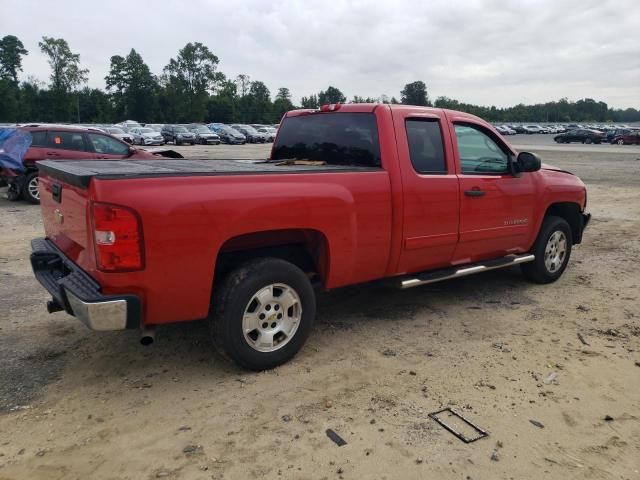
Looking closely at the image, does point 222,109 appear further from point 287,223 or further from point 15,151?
point 287,223

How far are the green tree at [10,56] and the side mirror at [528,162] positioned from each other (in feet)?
366

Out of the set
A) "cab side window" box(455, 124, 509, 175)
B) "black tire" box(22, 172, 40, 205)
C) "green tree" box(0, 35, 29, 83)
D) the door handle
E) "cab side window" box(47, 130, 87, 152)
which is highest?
"green tree" box(0, 35, 29, 83)

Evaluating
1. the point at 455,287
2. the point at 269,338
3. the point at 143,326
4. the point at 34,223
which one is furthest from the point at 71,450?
the point at 34,223

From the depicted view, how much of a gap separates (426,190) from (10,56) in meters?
115

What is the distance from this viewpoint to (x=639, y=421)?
3.28 m

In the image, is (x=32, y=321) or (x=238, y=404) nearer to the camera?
(x=238, y=404)

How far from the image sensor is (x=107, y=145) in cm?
1179

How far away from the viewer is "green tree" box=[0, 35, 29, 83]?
97.7 m

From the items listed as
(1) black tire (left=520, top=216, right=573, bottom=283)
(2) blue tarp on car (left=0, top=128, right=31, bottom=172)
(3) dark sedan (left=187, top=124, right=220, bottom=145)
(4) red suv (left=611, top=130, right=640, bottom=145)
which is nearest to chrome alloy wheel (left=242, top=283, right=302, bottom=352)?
(1) black tire (left=520, top=216, right=573, bottom=283)

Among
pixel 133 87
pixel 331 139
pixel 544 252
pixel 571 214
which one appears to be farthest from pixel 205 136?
pixel 133 87

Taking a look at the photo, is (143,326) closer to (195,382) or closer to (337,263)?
(195,382)

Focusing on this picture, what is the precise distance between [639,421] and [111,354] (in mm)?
3652

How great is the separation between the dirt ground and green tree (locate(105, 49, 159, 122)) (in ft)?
294

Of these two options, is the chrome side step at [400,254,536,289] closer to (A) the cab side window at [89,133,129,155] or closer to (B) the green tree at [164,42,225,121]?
(A) the cab side window at [89,133,129,155]
